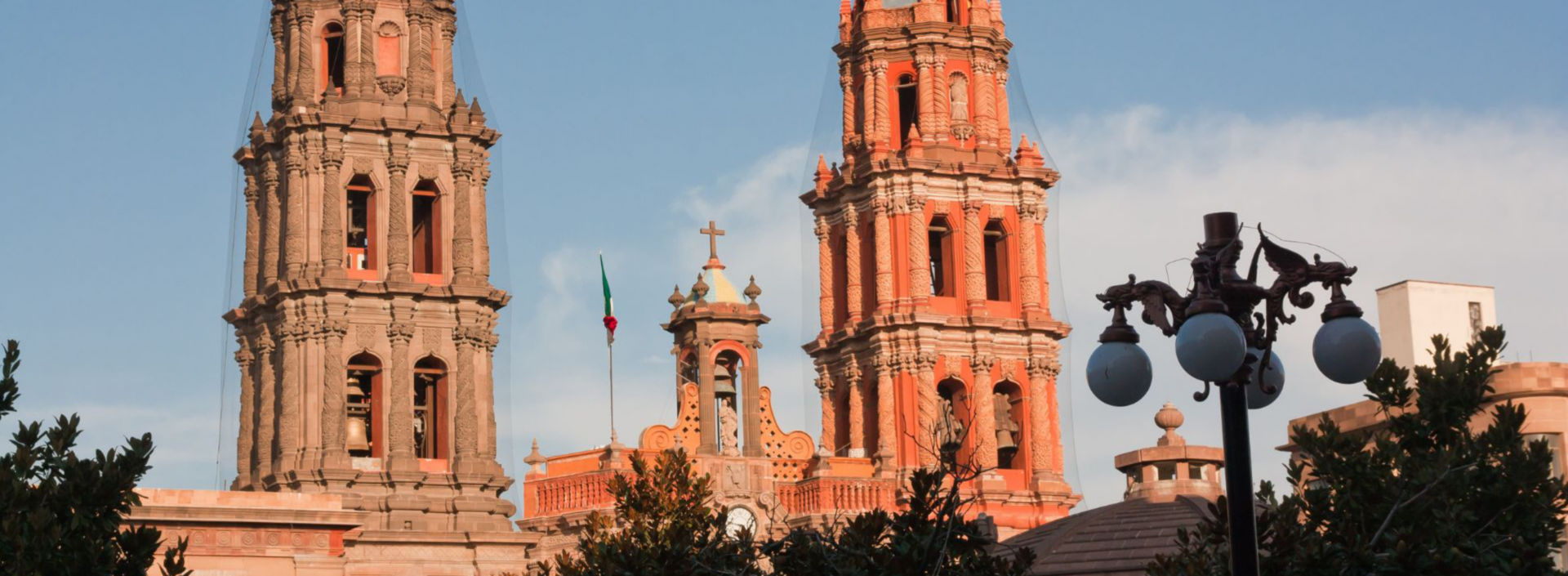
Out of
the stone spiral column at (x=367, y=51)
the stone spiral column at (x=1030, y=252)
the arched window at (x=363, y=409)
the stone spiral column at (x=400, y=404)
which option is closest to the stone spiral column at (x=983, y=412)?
the stone spiral column at (x=1030, y=252)

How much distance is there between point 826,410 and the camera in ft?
189

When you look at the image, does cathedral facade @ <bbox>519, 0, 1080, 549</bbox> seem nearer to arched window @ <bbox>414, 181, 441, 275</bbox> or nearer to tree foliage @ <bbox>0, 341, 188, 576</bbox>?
arched window @ <bbox>414, 181, 441, 275</bbox>

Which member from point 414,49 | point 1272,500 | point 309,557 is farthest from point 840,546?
point 414,49

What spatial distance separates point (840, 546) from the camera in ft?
64.4

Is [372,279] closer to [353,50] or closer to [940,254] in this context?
[353,50]

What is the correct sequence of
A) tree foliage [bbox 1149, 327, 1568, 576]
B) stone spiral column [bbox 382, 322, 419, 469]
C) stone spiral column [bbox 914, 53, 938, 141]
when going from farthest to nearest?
stone spiral column [bbox 914, 53, 938, 141] < stone spiral column [bbox 382, 322, 419, 469] < tree foliage [bbox 1149, 327, 1568, 576]

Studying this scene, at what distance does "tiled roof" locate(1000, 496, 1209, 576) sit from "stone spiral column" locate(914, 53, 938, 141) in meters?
28.2

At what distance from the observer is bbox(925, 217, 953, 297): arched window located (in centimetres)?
5694

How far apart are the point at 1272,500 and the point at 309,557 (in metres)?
24.9

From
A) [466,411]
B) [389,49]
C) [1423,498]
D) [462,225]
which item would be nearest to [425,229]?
[462,225]

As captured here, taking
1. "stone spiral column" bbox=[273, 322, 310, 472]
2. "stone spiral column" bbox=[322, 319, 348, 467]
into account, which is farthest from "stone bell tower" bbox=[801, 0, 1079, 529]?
"stone spiral column" bbox=[273, 322, 310, 472]

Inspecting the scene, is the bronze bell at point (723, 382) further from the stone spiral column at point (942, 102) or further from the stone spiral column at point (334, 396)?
the stone spiral column at point (334, 396)

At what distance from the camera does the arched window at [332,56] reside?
5172 cm

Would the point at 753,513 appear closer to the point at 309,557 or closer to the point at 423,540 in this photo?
the point at 423,540
